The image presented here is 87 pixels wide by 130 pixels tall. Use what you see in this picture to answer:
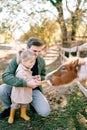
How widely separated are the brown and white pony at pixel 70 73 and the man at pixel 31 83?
244 millimetres

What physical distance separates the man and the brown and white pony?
0.80 ft

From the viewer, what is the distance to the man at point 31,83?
3875 mm

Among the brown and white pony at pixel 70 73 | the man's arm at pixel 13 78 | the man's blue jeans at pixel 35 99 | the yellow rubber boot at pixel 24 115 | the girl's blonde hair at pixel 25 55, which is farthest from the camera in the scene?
the yellow rubber boot at pixel 24 115

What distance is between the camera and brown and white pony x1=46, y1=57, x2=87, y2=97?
3.48 m

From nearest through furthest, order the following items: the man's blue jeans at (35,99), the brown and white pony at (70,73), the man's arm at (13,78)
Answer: the brown and white pony at (70,73) → the man's arm at (13,78) → the man's blue jeans at (35,99)

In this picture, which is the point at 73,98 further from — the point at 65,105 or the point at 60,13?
the point at 60,13

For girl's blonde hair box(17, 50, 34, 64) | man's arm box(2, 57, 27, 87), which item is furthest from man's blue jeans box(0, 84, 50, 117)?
girl's blonde hair box(17, 50, 34, 64)

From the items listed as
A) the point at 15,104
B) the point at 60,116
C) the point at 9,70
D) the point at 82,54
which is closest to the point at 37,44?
the point at 9,70

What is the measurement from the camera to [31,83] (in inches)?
151

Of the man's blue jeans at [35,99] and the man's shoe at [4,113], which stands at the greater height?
the man's blue jeans at [35,99]

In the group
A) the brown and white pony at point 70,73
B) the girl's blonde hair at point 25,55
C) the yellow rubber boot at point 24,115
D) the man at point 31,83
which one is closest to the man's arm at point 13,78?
the man at point 31,83

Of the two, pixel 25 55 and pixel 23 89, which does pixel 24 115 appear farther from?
pixel 25 55

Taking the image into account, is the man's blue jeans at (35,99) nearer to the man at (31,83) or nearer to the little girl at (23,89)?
the man at (31,83)

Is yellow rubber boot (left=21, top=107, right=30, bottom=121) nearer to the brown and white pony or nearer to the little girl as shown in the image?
the little girl
